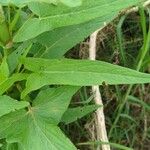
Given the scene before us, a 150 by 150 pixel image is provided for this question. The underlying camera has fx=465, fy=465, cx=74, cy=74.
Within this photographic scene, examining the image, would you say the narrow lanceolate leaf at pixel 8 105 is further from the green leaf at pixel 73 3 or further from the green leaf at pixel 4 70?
the green leaf at pixel 73 3

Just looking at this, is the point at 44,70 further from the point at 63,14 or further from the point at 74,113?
the point at 74,113

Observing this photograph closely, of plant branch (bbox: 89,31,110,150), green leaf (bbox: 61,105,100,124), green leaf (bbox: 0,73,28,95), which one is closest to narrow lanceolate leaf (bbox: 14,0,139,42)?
green leaf (bbox: 0,73,28,95)

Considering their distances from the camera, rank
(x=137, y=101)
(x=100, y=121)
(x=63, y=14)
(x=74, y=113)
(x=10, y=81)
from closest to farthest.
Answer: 1. (x=63, y=14)
2. (x=10, y=81)
3. (x=74, y=113)
4. (x=100, y=121)
5. (x=137, y=101)

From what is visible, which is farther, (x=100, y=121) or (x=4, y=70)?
(x=100, y=121)

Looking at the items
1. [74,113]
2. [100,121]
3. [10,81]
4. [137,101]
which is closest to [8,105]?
[10,81]

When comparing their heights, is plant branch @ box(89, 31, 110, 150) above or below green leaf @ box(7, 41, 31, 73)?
below

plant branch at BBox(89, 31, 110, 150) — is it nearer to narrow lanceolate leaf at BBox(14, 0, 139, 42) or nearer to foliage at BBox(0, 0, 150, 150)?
foliage at BBox(0, 0, 150, 150)

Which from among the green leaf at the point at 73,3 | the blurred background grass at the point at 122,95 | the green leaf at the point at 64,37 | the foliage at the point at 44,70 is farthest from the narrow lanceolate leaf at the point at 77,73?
the blurred background grass at the point at 122,95
